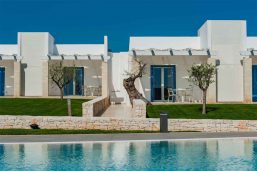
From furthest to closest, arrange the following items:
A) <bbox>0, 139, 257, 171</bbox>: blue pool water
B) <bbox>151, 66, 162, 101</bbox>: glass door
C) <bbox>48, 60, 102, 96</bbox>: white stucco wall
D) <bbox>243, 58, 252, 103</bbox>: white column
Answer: <bbox>48, 60, 102, 96</bbox>: white stucco wall < <bbox>151, 66, 162, 101</bbox>: glass door < <bbox>243, 58, 252, 103</bbox>: white column < <bbox>0, 139, 257, 171</bbox>: blue pool water

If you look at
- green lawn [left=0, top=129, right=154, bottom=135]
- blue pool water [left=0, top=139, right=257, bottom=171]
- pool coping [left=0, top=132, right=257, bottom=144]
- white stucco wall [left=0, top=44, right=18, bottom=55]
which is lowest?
blue pool water [left=0, top=139, right=257, bottom=171]

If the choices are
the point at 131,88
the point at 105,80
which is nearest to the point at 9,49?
the point at 105,80

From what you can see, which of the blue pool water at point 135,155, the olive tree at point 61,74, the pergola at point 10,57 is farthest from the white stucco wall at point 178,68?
the blue pool water at point 135,155

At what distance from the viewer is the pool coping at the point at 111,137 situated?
51.5 feet

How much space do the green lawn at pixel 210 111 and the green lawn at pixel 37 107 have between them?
4455 mm

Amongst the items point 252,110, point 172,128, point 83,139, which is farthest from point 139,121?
point 252,110

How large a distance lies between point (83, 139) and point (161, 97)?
57.6ft

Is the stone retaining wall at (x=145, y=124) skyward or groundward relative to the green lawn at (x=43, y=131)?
skyward

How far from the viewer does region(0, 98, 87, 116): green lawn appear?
23703mm

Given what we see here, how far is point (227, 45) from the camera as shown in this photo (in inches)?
1259

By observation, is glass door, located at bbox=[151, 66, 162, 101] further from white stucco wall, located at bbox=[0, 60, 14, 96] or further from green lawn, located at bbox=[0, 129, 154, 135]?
green lawn, located at bbox=[0, 129, 154, 135]

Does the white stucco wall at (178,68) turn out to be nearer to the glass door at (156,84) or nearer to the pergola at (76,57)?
the glass door at (156,84)

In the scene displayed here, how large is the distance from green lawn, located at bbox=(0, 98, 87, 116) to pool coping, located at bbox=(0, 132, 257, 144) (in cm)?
634

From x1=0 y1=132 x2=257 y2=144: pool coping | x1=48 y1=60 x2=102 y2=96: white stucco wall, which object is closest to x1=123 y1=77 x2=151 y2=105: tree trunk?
x1=48 y1=60 x2=102 y2=96: white stucco wall
